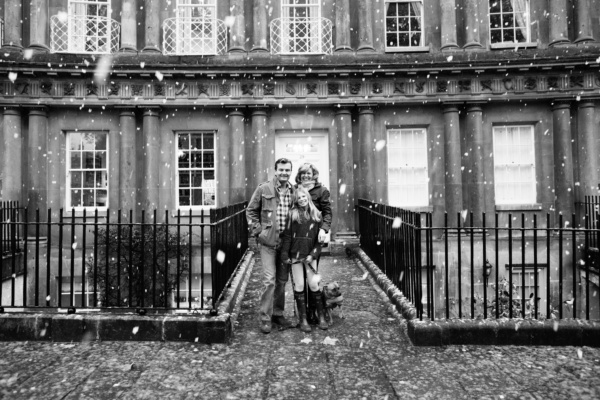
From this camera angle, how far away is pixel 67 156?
14.4 meters

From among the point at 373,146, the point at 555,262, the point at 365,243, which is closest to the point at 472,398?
the point at 365,243

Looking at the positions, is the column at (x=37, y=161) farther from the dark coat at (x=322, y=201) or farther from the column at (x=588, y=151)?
the column at (x=588, y=151)

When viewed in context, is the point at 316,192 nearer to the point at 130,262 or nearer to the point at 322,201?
the point at 322,201

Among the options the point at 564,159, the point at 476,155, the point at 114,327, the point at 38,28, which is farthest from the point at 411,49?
the point at 114,327

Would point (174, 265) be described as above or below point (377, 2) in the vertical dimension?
below

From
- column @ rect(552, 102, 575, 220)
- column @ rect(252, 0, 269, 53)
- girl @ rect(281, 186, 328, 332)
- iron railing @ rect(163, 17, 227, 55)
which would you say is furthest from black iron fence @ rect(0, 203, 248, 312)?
column @ rect(552, 102, 575, 220)

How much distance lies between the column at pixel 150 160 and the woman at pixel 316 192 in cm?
905

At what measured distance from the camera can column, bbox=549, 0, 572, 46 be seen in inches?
567

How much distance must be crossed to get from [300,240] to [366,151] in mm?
8991

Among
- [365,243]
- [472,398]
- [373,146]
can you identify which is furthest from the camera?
[373,146]

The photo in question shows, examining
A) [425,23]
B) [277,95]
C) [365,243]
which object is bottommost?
[365,243]

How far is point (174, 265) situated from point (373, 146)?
717 cm

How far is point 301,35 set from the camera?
14734mm

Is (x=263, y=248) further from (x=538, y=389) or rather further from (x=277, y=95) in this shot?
(x=277, y=95)
